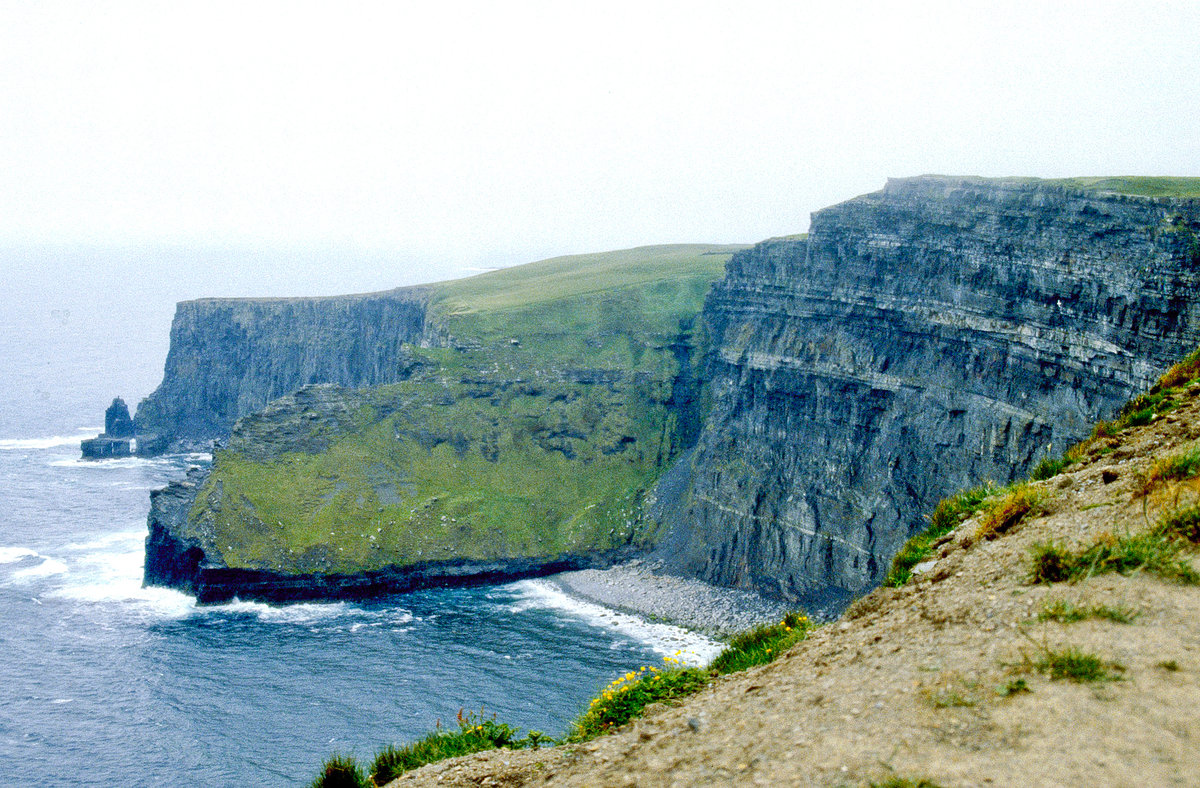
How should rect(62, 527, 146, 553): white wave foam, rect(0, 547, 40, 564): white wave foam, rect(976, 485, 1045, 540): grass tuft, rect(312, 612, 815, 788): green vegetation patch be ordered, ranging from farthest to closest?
1. rect(62, 527, 146, 553): white wave foam
2. rect(0, 547, 40, 564): white wave foam
3. rect(976, 485, 1045, 540): grass tuft
4. rect(312, 612, 815, 788): green vegetation patch

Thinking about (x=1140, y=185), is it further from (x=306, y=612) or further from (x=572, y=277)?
(x=572, y=277)

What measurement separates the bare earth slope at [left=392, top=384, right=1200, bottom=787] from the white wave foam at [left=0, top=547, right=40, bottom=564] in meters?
98.8

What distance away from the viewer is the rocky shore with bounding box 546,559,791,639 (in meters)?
79.9

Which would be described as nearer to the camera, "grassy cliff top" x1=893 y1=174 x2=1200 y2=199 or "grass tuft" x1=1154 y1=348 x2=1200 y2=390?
"grass tuft" x1=1154 y1=348 x2=1200 y2=390

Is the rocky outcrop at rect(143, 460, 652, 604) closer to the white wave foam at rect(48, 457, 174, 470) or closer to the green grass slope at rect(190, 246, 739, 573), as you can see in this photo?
the green grass slope at rect(190, 246, 739, 573)

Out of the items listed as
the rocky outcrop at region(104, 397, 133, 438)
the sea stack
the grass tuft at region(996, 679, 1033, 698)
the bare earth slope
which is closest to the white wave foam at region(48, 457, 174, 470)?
the sea stack

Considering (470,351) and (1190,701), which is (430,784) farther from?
(470,351)

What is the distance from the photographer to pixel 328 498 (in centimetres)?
9744

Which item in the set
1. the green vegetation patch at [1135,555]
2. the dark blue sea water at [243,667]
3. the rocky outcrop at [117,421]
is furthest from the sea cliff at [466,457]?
the green vegetation patch at [1135,555]

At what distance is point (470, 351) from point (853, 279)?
54331 mm

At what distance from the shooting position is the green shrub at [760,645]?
55.9 feet

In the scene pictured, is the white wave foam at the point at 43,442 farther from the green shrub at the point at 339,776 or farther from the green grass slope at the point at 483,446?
the green shrub at the point at 339,776

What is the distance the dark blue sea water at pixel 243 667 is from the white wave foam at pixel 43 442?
4506 centimetres

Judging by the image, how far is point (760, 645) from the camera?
17.9m
